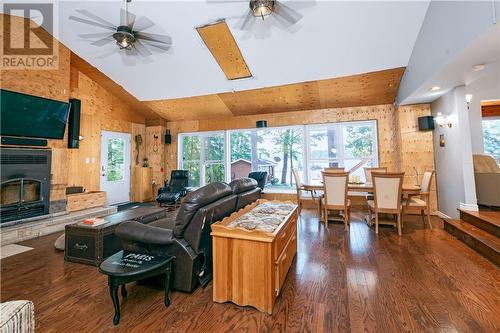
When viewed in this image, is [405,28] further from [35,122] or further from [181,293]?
[35,122]

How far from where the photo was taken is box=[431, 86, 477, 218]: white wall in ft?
12.0

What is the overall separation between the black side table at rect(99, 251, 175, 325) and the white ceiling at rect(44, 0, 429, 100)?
3.64m

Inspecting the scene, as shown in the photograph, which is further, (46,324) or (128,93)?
(128,93)

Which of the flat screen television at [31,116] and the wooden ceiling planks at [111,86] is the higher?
the wooden ceiling planks at [111,86]

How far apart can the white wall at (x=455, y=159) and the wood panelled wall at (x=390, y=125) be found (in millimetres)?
273

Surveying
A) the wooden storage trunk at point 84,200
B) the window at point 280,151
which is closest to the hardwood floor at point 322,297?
the wooden storage trunk at point 84,200

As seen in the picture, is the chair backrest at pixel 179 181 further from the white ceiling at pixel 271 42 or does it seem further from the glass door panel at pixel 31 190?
the glass door panel at pixel 31 190

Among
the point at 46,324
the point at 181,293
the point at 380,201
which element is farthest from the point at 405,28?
the point at 46,324

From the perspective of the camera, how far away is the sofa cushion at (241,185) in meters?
2.65

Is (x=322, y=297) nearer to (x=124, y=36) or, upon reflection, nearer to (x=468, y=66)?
(x=468, y=66)

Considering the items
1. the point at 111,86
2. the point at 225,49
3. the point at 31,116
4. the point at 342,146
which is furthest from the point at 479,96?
the point at 31,116

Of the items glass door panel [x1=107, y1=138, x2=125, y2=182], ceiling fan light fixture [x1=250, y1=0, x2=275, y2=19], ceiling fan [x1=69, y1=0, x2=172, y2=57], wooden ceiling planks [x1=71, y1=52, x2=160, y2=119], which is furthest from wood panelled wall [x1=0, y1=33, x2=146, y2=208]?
ceiling fan light fixture [x1=250, y1=0, x2=275, y2=19]

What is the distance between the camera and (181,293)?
6.68 feet

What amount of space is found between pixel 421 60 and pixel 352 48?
1.09 m
